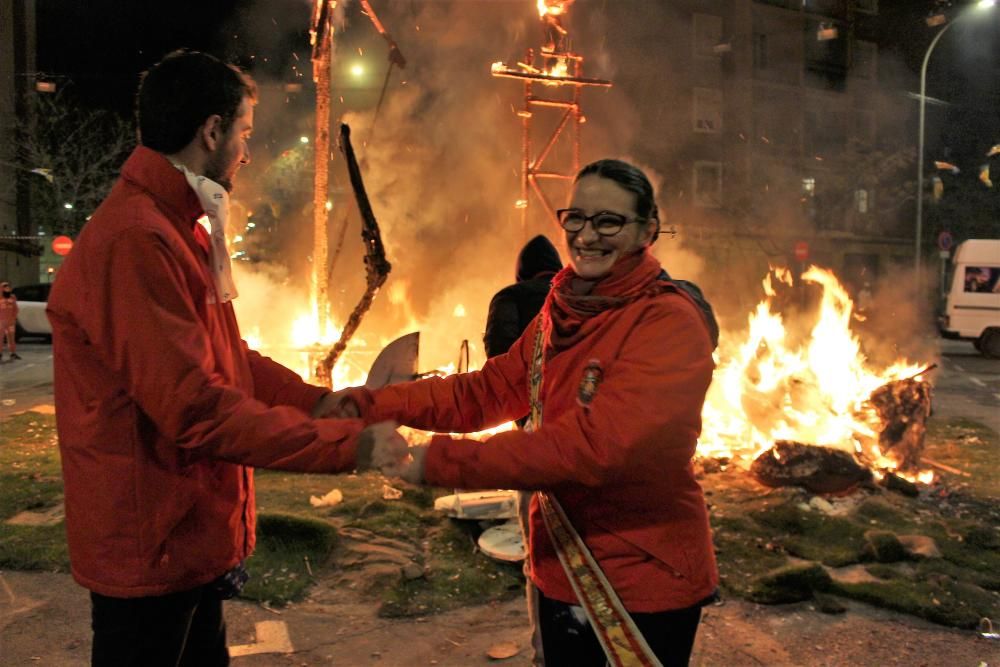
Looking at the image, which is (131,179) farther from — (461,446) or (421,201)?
(421,201)

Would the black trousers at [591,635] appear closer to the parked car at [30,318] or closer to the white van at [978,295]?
the white van at [978,295]

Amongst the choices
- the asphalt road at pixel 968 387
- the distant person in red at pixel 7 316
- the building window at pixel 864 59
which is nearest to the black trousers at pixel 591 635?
the asphalt road at pixel 968 387

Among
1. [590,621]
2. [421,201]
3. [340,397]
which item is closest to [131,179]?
[340,397]

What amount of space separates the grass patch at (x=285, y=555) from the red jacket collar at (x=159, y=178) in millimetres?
3069

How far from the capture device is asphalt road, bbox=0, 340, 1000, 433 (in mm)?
11688

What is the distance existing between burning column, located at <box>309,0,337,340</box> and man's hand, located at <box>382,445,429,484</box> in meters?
8.77

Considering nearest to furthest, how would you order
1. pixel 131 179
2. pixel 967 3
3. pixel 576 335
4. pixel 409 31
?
1. pixel 131 179
2. pixel 576 335
3. pixel 409 31
4. pixel 967 3

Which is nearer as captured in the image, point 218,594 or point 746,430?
point 218,594

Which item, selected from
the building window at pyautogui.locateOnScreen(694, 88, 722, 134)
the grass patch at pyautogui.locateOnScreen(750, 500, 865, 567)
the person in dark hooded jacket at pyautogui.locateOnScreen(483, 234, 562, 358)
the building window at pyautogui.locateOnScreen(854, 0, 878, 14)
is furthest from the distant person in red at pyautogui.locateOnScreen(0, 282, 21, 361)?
the building window at pyautogui.locateOnScreen(854, 0, 878, 14)

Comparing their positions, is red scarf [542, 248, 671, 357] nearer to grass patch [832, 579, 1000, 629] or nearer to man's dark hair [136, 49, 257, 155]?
man's dark hair [136, 49, 257, 155]

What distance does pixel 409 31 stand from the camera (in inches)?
703

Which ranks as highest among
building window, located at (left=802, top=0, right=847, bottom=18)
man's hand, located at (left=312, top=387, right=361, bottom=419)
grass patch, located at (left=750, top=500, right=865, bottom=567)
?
building window, located at (left=802, top=0, right=847, bottom=18)

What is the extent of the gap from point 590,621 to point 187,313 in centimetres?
131

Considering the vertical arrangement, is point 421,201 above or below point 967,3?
below
